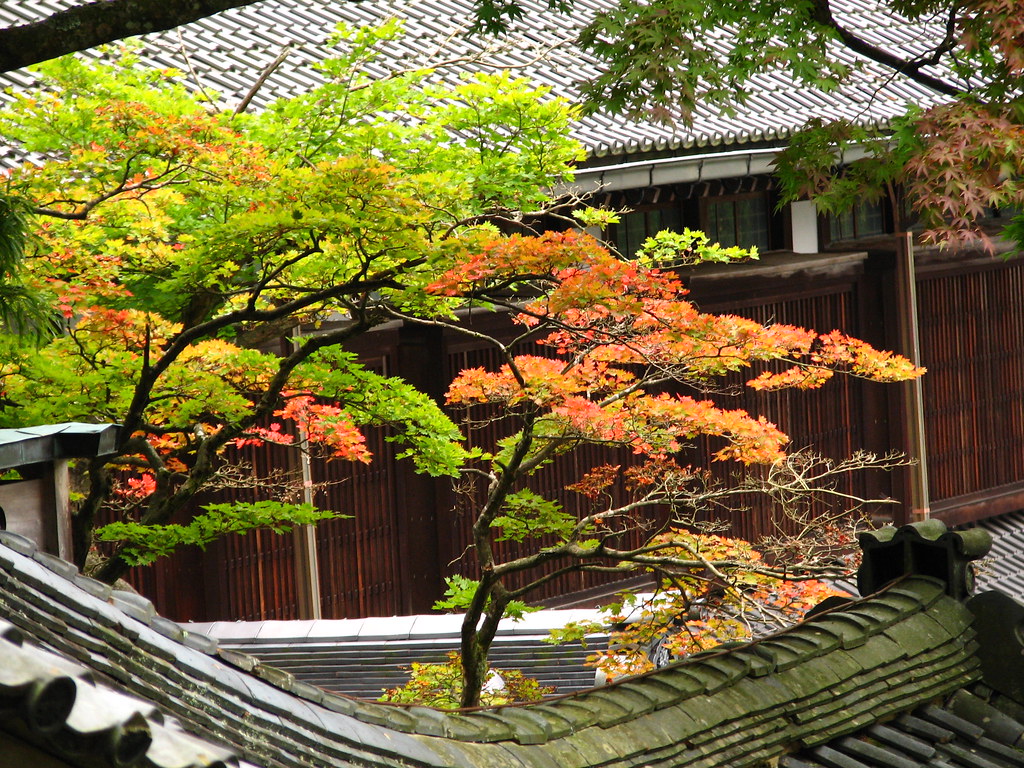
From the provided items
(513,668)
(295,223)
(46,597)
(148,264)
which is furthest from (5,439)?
(513,668)

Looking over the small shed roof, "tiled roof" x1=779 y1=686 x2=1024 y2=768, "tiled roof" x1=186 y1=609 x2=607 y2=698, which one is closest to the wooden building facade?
"tiled roof" x1=186 y1=609 x2=607 y2=698

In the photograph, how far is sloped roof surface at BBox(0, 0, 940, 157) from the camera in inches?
409

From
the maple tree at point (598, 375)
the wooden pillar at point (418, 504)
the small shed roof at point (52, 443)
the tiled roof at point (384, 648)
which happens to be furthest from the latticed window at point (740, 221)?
the small shed roof at point (52, 443)

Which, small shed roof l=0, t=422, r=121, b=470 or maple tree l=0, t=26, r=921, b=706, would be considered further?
maple tree l=0, t=26, r=921, b=706

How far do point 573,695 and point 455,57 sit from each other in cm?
830

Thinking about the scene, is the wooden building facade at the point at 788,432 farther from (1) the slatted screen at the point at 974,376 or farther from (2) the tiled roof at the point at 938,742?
(2) the tiled roof at the point at 938,742

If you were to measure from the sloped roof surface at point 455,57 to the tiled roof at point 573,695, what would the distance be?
18.5 feet

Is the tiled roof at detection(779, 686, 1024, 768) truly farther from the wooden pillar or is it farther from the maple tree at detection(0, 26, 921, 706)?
the wooden pillar

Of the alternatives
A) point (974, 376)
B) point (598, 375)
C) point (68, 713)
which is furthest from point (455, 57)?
point (68, 713)

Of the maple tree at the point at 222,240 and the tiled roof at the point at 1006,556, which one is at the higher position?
the maple tree at the point at 222,240

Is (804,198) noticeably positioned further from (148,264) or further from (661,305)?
(148,264)

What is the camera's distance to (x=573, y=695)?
4.27 meters

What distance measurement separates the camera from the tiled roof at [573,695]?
330 centimetres

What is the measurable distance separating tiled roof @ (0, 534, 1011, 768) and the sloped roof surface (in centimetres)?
563
